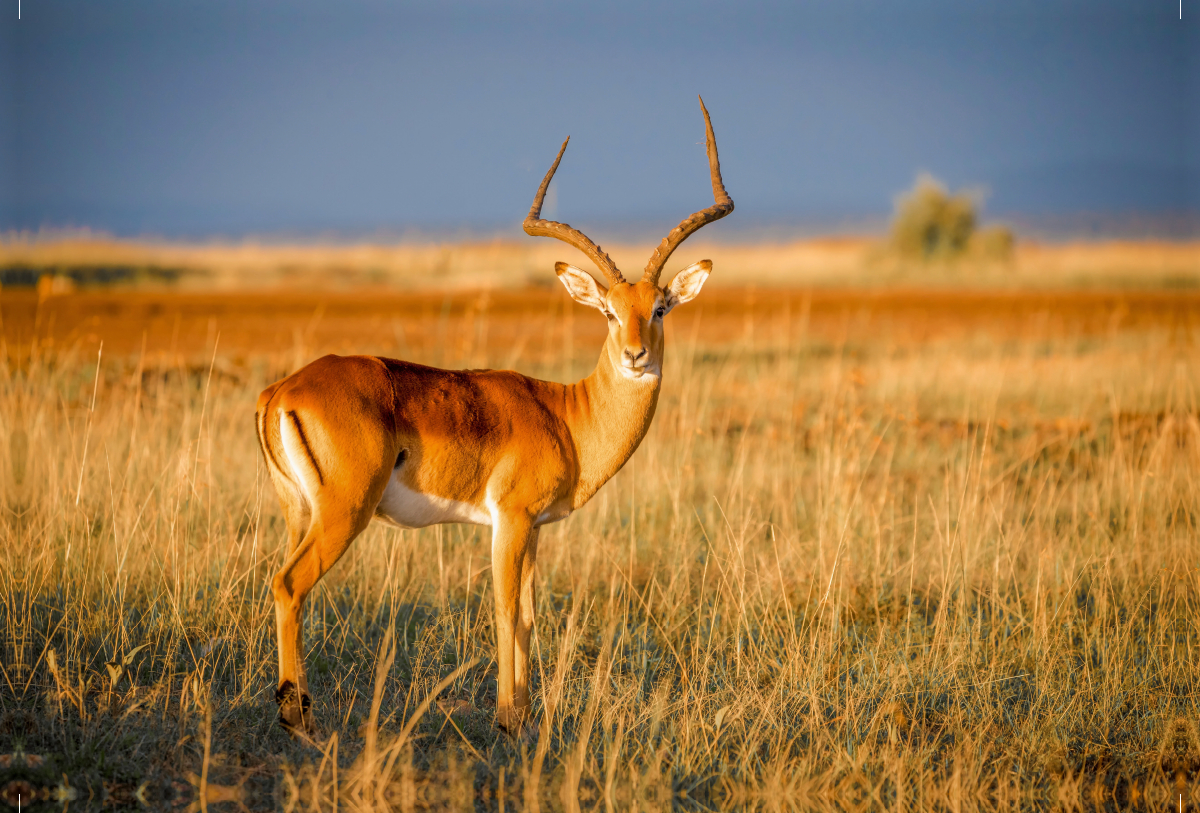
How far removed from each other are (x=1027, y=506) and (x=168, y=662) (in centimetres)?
650

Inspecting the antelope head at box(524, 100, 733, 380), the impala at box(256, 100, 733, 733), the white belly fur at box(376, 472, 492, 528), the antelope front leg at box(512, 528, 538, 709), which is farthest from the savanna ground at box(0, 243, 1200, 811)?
the antelope head at box(524, 100, 733, 380)

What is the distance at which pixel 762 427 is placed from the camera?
995 cm

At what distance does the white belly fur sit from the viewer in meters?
4.16

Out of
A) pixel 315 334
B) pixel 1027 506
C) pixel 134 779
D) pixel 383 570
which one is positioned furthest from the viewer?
pixel 315 334

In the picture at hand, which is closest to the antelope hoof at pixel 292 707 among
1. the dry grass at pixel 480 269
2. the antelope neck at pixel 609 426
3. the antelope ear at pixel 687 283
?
the antelope neck at pixel 609 426

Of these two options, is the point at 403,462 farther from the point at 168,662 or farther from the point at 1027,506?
the point at 1027,506

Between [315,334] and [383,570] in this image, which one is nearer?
[383,570]

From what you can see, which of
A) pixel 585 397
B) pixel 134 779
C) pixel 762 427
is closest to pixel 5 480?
pixel 134 779

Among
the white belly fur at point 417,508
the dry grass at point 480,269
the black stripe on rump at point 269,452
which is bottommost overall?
the white belly fur at point 417,508

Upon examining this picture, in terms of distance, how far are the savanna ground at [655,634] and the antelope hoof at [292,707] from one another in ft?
0.32

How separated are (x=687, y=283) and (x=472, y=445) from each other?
1548 mm

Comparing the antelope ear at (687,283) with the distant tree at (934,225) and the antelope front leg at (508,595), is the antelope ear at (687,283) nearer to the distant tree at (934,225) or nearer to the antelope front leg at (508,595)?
the antelope front leg at (508,595)

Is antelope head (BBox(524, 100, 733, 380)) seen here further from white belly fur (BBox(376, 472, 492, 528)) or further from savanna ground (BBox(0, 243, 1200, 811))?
savanna ground (BBox(0, 243, 1200, 811))

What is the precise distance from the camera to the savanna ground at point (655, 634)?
3.96 meters
